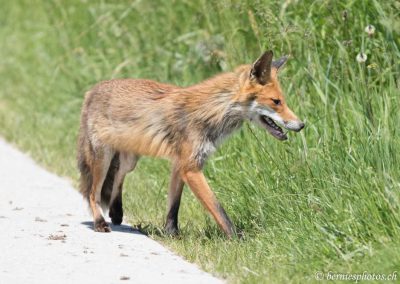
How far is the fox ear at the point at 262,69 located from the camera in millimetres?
7289

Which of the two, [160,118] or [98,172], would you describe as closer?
[160,118]

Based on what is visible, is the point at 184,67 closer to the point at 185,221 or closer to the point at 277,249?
the point at 185,221

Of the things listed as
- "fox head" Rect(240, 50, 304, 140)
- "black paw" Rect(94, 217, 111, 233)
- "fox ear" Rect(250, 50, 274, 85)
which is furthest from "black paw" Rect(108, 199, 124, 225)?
"fox ear" Rect(250, 50, 274, 85)

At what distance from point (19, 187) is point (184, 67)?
284 centimetres

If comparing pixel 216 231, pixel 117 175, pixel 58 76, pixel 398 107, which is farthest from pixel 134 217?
pixel 58 76

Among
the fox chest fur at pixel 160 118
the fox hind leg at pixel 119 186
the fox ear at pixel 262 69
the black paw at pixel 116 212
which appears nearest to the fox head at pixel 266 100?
the fox ear at pixel 262 69

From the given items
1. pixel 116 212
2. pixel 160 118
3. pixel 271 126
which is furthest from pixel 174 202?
pixel 271 126

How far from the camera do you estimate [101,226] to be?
7770mm

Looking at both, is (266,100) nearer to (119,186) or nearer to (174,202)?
(174,202)

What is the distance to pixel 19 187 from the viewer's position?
936 cm

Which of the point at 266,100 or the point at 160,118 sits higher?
the point at 266,100

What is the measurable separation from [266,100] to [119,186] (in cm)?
169

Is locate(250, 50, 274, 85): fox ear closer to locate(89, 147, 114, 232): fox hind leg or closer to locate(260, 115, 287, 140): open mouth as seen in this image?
locate(260, 115, 287, 140): open mouth

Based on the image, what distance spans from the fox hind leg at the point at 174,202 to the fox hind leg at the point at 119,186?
21.2 inches
